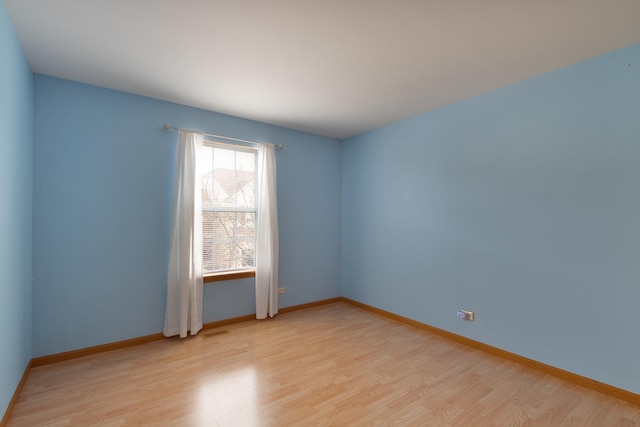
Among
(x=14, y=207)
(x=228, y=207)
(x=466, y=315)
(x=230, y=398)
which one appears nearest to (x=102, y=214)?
(x=14, y=207)

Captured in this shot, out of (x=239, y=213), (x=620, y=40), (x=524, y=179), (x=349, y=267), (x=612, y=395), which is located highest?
(x=620, y=40)

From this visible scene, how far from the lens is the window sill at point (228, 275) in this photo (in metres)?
3.46

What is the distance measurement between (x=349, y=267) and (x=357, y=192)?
124 cm

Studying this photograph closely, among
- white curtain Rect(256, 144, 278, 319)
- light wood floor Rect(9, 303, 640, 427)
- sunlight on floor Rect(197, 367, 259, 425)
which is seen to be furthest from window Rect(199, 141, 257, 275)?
sunlight on floor Rect(197, 367, 259, 425)

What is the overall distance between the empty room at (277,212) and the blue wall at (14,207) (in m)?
0.03

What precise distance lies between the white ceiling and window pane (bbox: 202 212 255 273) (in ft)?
4.81

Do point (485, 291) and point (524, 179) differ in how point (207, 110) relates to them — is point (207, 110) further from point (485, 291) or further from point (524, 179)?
point (485, 291)

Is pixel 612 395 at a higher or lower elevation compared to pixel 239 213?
lower

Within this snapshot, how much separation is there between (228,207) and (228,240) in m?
0.43

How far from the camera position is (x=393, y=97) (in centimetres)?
310

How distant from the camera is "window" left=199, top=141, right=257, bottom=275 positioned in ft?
11.6

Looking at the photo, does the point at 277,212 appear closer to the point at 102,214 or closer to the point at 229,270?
the point at 229,270

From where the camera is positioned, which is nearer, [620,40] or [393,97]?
[620,40]

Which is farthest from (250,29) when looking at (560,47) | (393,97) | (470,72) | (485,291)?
(485,291)
